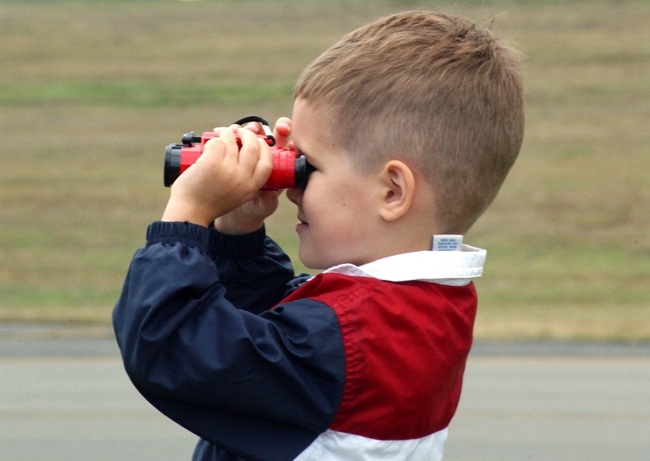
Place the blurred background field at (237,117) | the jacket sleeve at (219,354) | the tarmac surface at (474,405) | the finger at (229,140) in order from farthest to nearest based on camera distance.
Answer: the blurred background field at (237,117) → the tarmac surface at (474,405) → the finger at (229,140) → the jacket sleeve at (219,354)

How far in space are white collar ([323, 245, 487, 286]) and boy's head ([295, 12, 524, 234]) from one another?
7 cm

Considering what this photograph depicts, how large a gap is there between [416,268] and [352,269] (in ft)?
0.35

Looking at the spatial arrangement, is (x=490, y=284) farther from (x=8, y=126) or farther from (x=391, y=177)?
(x=8, y=126)

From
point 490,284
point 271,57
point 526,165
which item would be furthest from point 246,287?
point 271,57

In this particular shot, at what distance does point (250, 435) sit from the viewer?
153cm

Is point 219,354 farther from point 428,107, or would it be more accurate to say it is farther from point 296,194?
point 428,107

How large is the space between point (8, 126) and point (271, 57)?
510cm

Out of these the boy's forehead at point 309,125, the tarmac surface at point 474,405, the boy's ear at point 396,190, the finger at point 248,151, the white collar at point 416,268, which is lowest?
the tarmac surface at point 474,405

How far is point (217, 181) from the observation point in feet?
5.04

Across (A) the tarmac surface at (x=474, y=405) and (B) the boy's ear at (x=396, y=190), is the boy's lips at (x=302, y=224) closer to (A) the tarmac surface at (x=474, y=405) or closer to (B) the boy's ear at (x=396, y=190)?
(B) the boy's ear at (x=396, y=190)

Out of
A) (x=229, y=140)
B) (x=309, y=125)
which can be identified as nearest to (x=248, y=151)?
(x=229, y=140)

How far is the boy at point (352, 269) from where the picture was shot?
4.78 feet

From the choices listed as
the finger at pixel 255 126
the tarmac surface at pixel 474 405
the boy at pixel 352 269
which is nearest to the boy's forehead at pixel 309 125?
the boy at pixel 352 269

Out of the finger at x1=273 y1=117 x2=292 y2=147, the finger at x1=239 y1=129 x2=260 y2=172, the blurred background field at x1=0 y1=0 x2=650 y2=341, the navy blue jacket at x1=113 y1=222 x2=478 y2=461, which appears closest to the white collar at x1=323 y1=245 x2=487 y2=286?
the navy blue jacket at x1=113 y1=222 x2=478 y2=461
